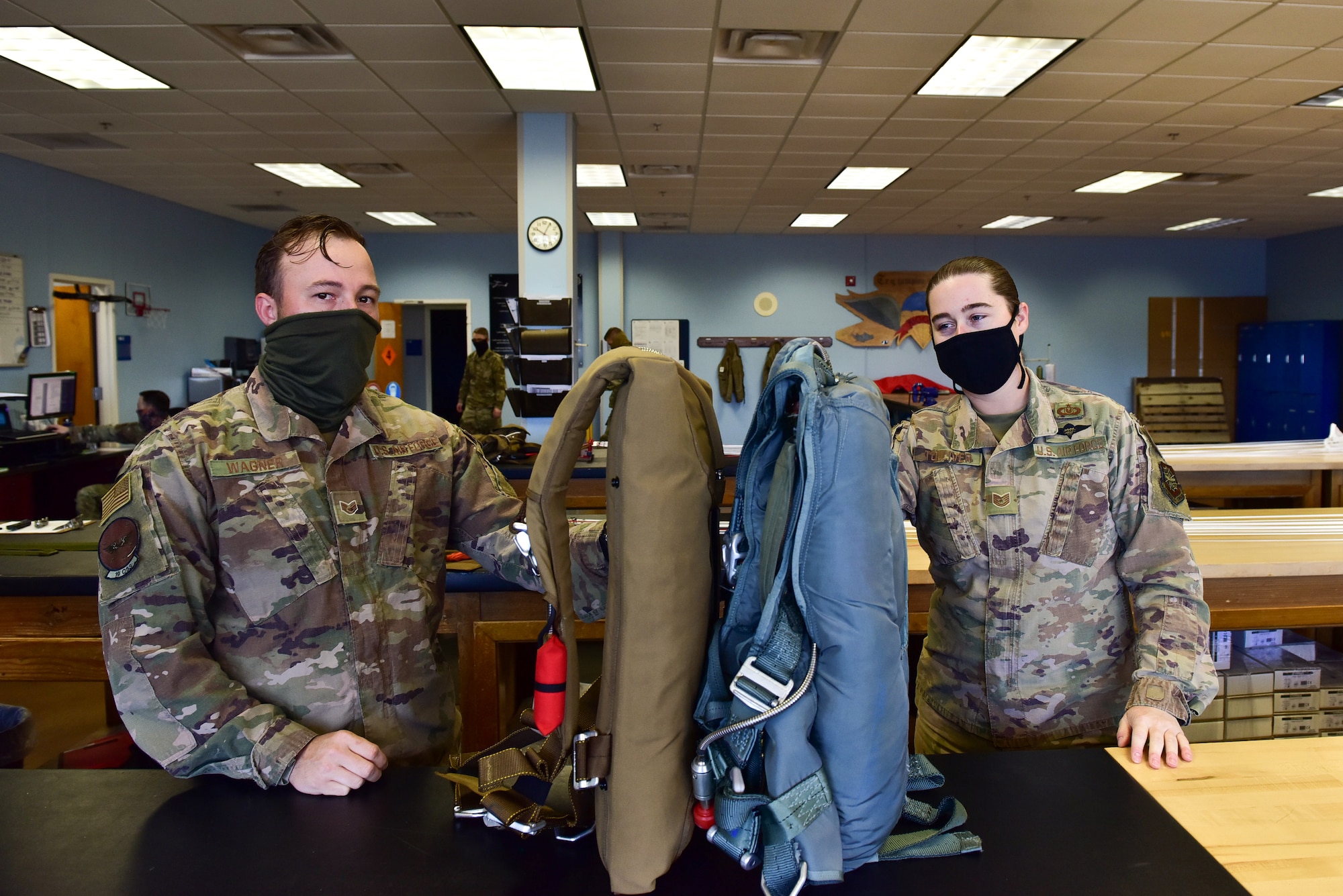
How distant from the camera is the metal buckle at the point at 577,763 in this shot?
0.85 meters

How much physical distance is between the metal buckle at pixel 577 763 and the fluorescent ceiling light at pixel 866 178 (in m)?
7.58

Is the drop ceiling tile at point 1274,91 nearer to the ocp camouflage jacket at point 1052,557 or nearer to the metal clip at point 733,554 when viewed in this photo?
the ocp camouflage jacket at point 1052,557

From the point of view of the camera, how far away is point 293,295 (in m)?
1.45

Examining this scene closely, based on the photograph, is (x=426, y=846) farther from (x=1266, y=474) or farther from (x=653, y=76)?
(x=1266, y=474)

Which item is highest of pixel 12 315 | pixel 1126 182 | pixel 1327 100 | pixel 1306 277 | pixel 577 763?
pixel 1126 182

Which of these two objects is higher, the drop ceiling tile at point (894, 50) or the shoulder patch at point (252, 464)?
the drop ceiling tile at point (894, 50)

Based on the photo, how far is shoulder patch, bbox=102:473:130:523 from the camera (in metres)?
1.25

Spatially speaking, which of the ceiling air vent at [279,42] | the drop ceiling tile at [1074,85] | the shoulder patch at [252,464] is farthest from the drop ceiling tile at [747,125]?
the shoulder patch at [252,464]

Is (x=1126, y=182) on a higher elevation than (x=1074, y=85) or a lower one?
higher

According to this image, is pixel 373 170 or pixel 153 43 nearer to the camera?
pixel 153 43

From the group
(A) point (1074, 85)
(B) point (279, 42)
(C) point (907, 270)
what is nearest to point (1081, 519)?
(A) point (1074, 85)

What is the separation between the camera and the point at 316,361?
1.44 m

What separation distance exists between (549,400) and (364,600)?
5007mm

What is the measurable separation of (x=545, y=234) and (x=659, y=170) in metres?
2.00
